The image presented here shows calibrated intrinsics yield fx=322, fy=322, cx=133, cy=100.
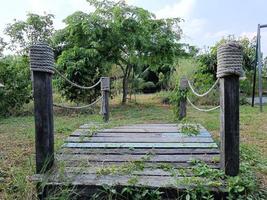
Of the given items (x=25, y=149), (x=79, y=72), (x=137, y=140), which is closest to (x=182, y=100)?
(x=137, y=140)

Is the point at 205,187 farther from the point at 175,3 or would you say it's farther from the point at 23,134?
the point at 175,3

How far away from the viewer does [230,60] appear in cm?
227

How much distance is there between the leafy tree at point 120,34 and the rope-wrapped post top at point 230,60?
22.7 feet

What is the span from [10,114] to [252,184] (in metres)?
6.70

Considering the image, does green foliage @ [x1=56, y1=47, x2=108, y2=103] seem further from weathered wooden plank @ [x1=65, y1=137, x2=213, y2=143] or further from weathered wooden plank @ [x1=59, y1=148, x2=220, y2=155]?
weathered wooden plank @ [x1=59, y1=148, x2=220, y2=155]

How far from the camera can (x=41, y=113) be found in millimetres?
2418

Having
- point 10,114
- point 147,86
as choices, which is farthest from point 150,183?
point 147,86

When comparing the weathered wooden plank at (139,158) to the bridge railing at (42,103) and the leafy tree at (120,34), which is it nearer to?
the bridge railing at (42,103)

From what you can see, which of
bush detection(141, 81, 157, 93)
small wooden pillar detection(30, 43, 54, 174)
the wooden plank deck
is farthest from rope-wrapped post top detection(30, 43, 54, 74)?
bush detection(141, 81, 157, 93)

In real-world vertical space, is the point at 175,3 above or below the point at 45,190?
above

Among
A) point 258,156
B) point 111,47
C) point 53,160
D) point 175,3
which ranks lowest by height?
point 258,156

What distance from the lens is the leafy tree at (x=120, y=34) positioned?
9133 mm

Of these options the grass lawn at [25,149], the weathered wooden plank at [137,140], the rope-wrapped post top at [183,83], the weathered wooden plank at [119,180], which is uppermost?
the rope-wrapped post top at [183,83]

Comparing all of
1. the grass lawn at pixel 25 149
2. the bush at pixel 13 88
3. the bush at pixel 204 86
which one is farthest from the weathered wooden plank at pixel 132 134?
the bush at pixel 204 86
